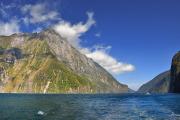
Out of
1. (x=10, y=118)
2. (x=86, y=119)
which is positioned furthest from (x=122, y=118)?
(x=10, y=118)

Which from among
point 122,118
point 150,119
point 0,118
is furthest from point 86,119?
point 0,118

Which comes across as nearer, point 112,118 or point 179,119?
point 179,119

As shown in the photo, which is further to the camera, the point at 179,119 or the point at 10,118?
the point at 10,118

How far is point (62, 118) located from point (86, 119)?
4.79m

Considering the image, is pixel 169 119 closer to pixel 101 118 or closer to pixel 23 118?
pixel 101 118

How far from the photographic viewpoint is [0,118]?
63.2 metres

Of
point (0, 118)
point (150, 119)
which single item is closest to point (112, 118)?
point (150, 119)

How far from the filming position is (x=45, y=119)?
60875 mm

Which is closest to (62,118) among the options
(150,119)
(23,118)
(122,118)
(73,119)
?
(73,119)

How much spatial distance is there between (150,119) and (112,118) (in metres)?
7.40

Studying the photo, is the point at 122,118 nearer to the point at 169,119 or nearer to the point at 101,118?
the point at 101,118

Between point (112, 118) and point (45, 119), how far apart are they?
12.8m

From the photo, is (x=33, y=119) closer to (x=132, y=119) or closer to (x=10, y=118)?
(x=10, y=118)

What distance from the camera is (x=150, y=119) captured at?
200 feet
